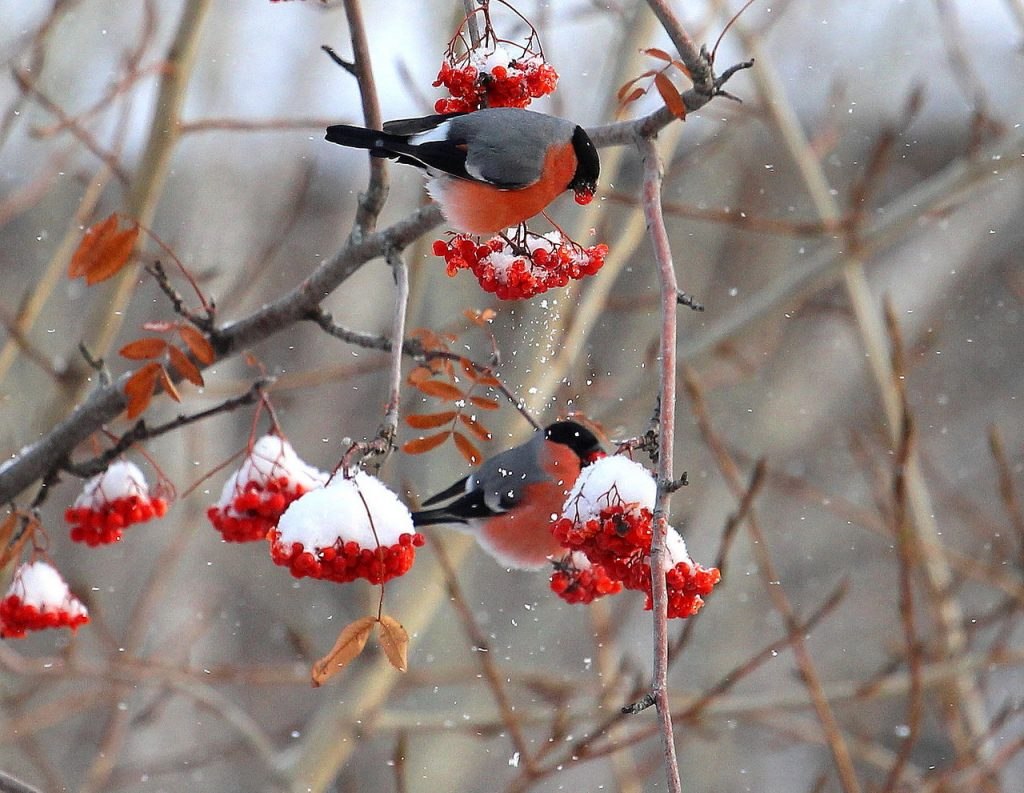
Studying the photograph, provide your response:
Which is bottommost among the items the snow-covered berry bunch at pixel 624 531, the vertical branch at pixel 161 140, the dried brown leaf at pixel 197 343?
the snow-covered berry bunch at pixel 624 531

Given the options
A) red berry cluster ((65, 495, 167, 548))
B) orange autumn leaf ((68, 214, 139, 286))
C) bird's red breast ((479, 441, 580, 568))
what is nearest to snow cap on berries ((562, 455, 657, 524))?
bird's red breast ((479, 441, 580, 568))

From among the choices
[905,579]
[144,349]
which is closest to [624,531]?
[144,349]

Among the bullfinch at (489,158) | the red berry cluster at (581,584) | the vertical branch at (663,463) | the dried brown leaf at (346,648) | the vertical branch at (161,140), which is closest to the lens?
the vertical branch at (663,463)

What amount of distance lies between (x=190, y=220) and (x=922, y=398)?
5515 mm

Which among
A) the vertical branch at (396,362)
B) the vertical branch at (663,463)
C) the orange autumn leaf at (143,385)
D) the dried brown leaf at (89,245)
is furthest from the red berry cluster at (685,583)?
the dried brown leaf at (89,245)

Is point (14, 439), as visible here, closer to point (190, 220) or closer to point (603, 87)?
point (603, 87)

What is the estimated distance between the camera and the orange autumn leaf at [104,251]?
4.50 ft

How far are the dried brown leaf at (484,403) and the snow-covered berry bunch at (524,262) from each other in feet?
0.45

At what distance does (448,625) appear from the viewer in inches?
156

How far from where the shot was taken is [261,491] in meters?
1.51

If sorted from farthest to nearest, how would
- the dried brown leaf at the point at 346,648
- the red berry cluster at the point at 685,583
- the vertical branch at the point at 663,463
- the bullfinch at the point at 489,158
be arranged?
the bullfinch at the point at 489,158, the red berry cluster at the point at 685,583, the dried brown leaf at the point at 346,648, the vertical branch at the point at 663,463

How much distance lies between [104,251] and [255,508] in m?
0.41

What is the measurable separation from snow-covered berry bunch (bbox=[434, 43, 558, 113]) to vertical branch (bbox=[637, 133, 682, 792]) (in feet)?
0.81

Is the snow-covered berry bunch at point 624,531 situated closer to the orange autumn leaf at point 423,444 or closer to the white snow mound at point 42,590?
the orange autumn leaf at point 423,444
